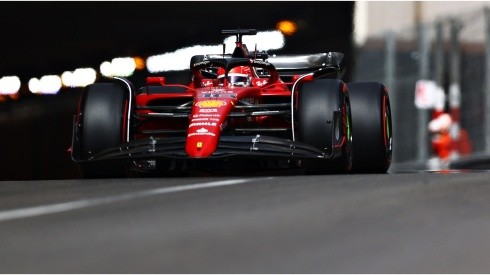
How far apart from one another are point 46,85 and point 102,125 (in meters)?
11.8

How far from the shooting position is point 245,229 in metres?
5.51

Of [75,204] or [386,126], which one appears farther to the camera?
[386,126]

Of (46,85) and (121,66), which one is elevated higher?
(121,66)

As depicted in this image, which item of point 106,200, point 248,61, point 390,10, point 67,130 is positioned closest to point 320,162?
point 248,61

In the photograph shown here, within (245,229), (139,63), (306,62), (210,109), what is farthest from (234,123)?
(139,63)

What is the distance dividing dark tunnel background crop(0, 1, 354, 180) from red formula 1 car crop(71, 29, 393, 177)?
852 cm

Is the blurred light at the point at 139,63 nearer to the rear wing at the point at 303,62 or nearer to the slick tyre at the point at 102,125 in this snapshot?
the rear wing at the point at 303,62

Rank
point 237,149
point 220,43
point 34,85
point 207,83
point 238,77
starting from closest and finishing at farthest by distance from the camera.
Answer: point 237,149 < point 238,77 < point 207,83 < point 220,43 < point 34,85

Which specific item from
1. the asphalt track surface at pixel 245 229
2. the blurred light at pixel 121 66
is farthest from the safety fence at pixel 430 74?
the asphalt track surface at pixel 245 229

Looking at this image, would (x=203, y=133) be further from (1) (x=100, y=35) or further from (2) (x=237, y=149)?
(1) (x=100, y=35)

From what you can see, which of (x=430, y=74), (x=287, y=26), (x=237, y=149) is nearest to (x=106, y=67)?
(x=287, y=26)

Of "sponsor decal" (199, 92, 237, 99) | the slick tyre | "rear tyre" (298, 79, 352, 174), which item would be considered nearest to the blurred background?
the slick tyre

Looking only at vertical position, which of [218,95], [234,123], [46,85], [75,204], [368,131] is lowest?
[46,85]

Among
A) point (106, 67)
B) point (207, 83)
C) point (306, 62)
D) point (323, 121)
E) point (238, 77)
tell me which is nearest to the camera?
point (323, 121)
